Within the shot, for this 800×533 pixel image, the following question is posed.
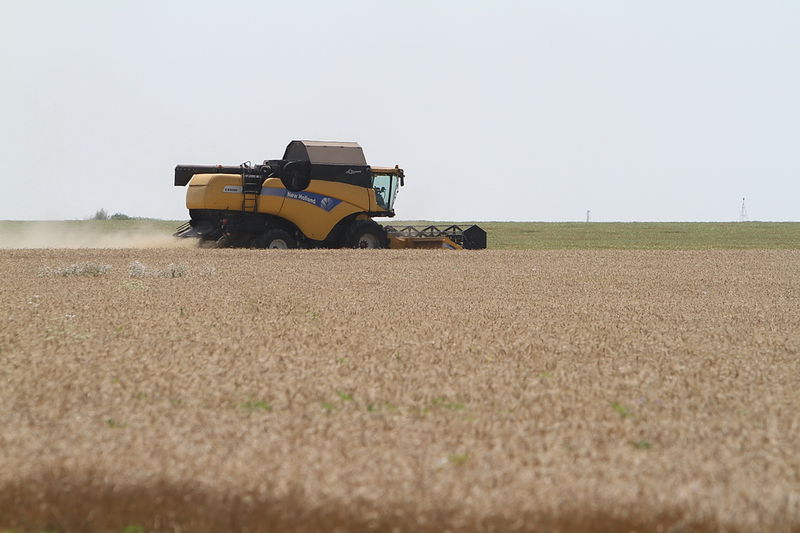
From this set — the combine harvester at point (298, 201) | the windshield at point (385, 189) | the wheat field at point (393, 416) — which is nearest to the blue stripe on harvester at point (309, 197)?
the combine harvester at point (298, 201)

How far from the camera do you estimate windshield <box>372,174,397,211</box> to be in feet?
107

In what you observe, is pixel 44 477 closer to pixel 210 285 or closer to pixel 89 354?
pixel 89 354

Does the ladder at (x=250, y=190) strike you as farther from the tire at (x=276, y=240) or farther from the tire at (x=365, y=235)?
the tire at (x=365, y=235)

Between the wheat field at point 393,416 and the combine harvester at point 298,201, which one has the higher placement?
the combine harvester at point 298,201

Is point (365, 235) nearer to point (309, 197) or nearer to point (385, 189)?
point (385, 189)

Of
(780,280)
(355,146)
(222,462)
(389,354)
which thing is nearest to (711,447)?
(222,462)

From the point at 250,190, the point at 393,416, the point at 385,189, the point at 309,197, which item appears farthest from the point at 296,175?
the point at 393,416

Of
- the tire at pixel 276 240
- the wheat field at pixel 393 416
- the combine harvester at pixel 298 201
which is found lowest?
the wheat field at pixel 393 416

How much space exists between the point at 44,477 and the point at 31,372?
11.3 feet

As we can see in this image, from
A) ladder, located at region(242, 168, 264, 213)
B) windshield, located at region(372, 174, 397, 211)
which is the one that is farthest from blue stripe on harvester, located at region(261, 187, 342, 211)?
windshield, located at region(372, 174, 397, 211)

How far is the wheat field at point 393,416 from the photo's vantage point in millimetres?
5859

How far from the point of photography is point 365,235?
32.4 meters

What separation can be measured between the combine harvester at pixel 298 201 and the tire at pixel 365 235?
0.10 feet

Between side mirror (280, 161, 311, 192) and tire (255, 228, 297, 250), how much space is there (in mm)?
1371
